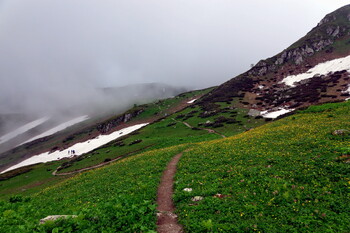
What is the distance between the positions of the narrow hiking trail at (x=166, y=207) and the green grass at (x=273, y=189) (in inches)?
20.4

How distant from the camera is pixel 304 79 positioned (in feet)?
313

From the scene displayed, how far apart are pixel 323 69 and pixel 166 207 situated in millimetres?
118363

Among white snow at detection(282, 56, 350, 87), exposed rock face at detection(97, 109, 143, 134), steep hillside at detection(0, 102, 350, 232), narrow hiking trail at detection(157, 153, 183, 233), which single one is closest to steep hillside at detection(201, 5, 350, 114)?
white snow at detection(282, 56, 350, 87)

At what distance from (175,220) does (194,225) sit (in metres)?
1.62

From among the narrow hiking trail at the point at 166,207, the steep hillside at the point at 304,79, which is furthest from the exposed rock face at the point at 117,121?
the narrow hiking trail at the point at 166,207

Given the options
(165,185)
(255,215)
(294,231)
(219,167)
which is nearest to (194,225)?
(255,215)

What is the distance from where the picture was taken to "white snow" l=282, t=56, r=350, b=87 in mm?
92750

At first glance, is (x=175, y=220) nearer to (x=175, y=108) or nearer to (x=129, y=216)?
(x=129, y=216)

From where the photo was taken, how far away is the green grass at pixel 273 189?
970 cm

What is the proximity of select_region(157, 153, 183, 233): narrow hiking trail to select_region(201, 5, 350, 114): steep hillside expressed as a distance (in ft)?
203

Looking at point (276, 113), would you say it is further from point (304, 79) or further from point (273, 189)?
point (273, 189)

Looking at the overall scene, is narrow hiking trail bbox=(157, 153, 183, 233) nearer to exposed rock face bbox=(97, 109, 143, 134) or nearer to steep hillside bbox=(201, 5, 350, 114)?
steep hillside bbox=(201, 5, 350, 114)

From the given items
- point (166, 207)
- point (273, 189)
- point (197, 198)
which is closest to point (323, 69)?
point (273, 189)

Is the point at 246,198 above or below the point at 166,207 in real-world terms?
below
